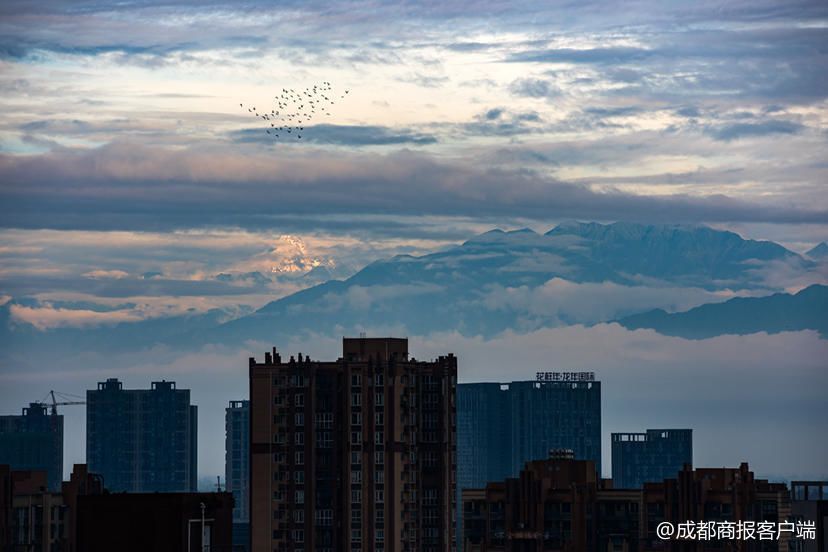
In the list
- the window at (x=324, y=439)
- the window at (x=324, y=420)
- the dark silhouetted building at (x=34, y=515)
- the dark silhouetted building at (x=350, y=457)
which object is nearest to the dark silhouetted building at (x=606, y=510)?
the dark silhouetted building at (x=350, y=457)

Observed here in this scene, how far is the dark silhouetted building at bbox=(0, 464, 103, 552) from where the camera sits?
401 ft

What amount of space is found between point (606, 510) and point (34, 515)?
4175 centimetres

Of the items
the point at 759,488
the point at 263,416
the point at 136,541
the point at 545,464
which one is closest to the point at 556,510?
the point at 545,464

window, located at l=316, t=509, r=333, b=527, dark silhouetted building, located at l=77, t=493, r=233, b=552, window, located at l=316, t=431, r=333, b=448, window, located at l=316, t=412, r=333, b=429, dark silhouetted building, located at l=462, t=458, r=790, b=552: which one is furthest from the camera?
window, located at l=316, t=412, r=333, b=429

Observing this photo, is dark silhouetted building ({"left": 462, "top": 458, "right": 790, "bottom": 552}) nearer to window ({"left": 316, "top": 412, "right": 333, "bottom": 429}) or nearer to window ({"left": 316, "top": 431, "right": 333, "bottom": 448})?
window ({"left": 316, "top": 431, "right": 333, "bottom": 448})

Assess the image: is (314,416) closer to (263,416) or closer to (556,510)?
(263,416)

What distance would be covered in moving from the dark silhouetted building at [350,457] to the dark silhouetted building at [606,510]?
1323 cm

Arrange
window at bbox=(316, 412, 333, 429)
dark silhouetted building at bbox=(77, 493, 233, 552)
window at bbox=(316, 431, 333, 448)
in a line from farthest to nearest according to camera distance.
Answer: window at bbox=(316, 412, 333, 429)
window at bbox=(316, 431, 333, 448)
dark silhouetted building at bbox=(77, 493, 233, 552)

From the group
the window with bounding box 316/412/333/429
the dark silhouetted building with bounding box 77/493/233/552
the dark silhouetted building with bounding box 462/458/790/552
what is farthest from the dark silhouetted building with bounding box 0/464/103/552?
the dark silhouetted building with bounding box 77/493/233/552

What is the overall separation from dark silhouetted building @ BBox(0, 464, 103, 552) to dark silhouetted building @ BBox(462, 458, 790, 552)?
3031 centimetres

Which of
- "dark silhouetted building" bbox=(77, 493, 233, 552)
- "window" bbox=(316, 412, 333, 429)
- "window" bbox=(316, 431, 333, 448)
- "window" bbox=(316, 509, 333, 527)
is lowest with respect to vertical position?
"window" bbox=(316, 509, 333, 527)

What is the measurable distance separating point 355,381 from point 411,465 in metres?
7.82

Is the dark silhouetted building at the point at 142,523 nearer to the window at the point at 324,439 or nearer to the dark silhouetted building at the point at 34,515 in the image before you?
the dark silhouetted building at the point at 34,515

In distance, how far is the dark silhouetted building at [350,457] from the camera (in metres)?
156
